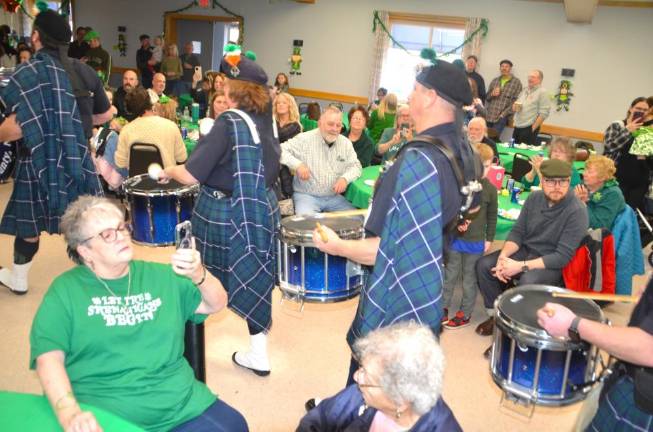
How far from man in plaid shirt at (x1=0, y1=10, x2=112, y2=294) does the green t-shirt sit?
181cm

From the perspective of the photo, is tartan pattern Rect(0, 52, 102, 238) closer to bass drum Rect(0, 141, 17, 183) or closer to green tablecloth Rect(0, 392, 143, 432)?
bass drum Rect(0, 141, 17, 183)

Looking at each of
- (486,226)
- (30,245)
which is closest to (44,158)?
(30,245)

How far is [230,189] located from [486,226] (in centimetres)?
199

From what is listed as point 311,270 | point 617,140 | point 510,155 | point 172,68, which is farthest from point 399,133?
point 172,68

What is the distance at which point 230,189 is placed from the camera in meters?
2.94

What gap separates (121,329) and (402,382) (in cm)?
100

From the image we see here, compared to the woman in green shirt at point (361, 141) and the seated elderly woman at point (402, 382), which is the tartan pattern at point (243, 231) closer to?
the seated elderly woman at point (402, 382)

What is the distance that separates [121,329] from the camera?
6.38 feet

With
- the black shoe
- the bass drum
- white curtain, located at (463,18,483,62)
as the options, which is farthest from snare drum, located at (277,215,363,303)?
white curtain, located at (463,18,483,62)

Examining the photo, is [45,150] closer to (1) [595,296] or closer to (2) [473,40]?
(1) [595,296]

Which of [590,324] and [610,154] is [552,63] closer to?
[610,154]

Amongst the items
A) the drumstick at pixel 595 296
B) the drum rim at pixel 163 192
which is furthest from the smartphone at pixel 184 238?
the drumstick at pixel 595 296

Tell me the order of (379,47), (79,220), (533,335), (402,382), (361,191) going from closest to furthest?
(402,382), (79,220), (533,335), (361,191), (379,47)

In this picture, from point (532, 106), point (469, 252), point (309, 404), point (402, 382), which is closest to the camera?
point (402, 382)
